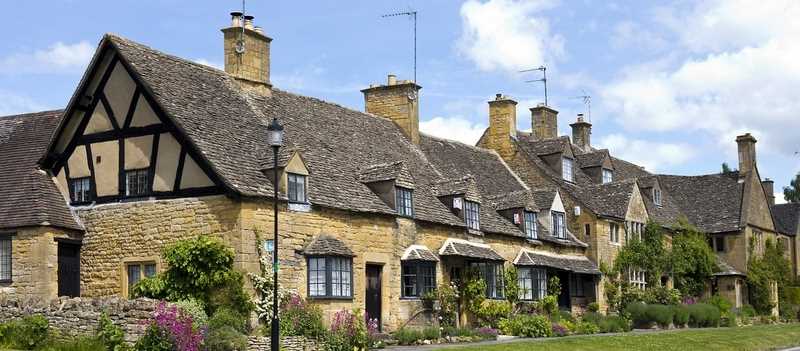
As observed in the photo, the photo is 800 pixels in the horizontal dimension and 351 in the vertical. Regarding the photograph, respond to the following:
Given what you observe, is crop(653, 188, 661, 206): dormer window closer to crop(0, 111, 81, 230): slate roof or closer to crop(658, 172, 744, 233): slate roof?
crop(658, 172, 744, 233): slate roof

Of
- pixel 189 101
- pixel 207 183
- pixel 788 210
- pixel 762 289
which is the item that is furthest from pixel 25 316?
pixel 788 210

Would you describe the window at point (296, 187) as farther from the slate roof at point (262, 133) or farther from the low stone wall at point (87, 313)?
the low stone wall at point (87, 313)

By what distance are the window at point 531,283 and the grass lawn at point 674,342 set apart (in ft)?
19.0

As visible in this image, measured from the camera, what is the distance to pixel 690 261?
50438 millimetres

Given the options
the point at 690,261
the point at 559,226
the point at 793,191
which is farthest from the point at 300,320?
the point at 793,191

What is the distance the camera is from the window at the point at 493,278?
36406 millimetres

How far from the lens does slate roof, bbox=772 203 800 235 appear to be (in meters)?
63.2

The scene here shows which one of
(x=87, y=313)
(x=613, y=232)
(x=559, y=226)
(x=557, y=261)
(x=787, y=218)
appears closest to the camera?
(x=87, y=313)

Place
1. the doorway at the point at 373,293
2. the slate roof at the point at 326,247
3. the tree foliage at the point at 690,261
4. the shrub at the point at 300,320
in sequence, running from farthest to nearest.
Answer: the tree foliage at the point at 690,261 < the doorway at the point at 373,293 < the slate roof at the point at 326,247 < the shrub at the point at 300,320

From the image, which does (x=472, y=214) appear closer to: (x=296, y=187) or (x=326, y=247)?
(x=326, y=247)

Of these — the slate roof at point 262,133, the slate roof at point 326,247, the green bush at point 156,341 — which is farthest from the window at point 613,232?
the green bush at point 156,341

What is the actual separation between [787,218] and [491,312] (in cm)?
3524

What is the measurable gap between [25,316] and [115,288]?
4.36 metres

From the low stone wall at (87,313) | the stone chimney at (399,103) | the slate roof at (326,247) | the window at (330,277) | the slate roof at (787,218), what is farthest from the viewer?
the slate roof at (787,218)
